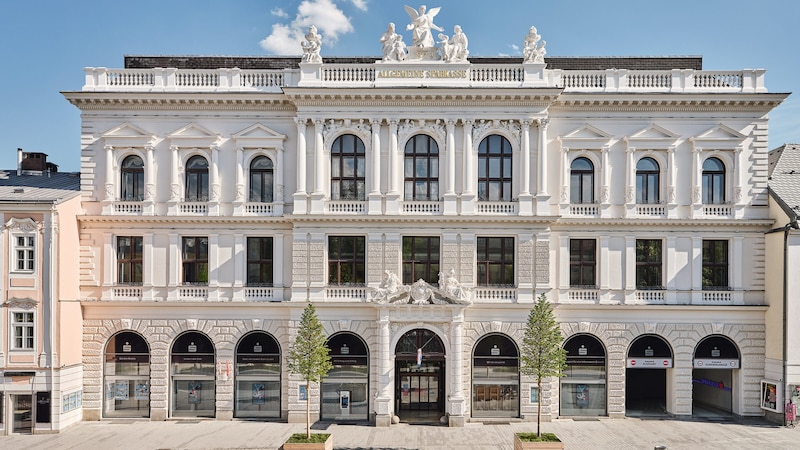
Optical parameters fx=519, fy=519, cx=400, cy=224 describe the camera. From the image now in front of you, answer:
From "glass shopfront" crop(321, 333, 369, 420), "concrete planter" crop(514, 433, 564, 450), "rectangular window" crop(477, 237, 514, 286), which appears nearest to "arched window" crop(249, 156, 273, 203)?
"glass shopfront" crop(321, 333, 369, 420)

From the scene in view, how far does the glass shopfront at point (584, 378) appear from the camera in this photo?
26984mm

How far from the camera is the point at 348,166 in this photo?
27375 mm

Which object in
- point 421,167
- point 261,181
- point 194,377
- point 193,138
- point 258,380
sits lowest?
point 258,380

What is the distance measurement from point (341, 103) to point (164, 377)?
16.9 m

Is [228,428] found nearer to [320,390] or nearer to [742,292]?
[320,390]

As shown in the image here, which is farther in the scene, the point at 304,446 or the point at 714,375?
the point at 714,375

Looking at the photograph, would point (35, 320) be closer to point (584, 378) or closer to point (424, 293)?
point (424, 293)

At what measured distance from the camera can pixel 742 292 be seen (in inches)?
1062

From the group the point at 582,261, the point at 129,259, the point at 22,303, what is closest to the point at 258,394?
the point at 129,259

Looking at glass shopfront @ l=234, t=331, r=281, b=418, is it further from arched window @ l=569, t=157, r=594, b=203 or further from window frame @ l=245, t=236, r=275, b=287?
arched window @ l=569, t=157, r=594, b=203

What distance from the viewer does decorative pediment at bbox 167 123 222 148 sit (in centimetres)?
2744

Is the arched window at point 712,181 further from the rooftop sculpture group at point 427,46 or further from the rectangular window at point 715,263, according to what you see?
the rooftop sculpture group at point 427,46

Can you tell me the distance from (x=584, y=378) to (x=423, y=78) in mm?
17719

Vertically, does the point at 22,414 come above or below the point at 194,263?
below
